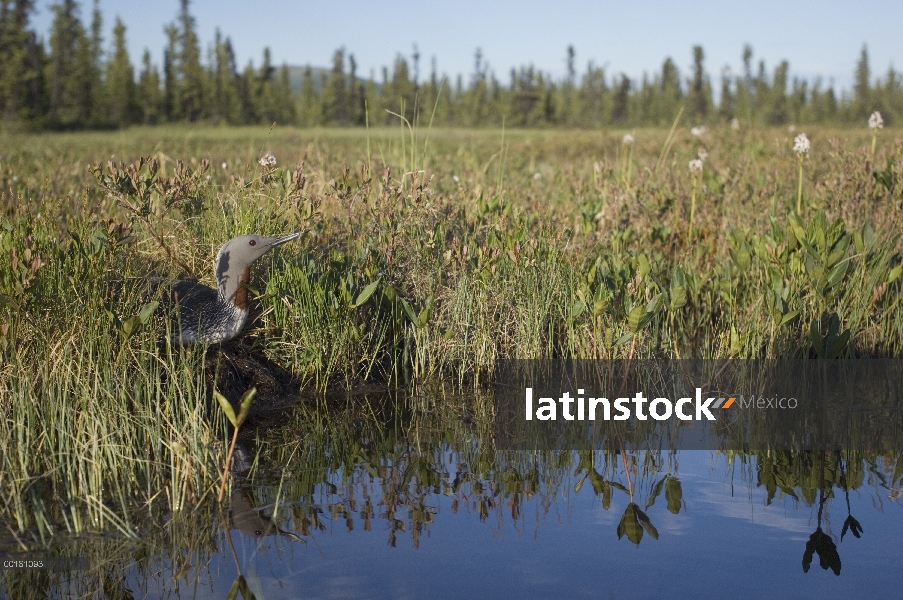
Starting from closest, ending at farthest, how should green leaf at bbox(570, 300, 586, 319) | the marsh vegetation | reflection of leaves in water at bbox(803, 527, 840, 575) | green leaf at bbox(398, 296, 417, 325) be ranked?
reflection of leaves in water at bbox(803, 527, 840, 575)
the marsh vegetation
green leaf at bbox(570, 300, 586, 319)
green leaf at bbox(398, 296, 417, 325)

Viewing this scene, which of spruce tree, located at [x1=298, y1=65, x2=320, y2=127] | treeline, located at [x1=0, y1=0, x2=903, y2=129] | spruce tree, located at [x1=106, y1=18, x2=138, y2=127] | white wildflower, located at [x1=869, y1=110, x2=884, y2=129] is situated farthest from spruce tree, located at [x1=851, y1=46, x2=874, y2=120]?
white wildflower, located at [x1=869, y1=110, x2=884, y2=129]

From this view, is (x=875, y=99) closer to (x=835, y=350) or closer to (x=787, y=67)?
(x=787, y=67)

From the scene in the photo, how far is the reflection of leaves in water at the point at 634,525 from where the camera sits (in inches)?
146

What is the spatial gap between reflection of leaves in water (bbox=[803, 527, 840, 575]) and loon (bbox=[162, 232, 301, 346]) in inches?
126

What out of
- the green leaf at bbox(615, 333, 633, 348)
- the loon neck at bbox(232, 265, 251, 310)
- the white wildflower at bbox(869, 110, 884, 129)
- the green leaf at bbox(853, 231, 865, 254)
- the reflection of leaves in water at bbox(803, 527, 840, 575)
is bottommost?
the reflection of leaves in water at bbox(803, 527, 840, 575)

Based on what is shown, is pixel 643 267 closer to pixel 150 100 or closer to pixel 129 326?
pixel 129 326

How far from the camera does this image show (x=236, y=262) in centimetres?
530

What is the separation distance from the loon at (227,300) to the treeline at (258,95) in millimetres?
54942

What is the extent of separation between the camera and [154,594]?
318 centimetres

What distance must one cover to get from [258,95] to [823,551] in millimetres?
82375

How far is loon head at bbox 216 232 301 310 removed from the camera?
5.29m

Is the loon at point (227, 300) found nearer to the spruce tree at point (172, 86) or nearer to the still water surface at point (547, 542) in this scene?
the still water surface at point (547, 542)

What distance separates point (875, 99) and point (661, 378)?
315 ft

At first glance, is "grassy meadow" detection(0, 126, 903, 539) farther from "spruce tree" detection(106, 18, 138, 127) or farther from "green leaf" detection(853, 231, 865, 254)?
"spruce tree" detection(106, 18, 138, 127)
